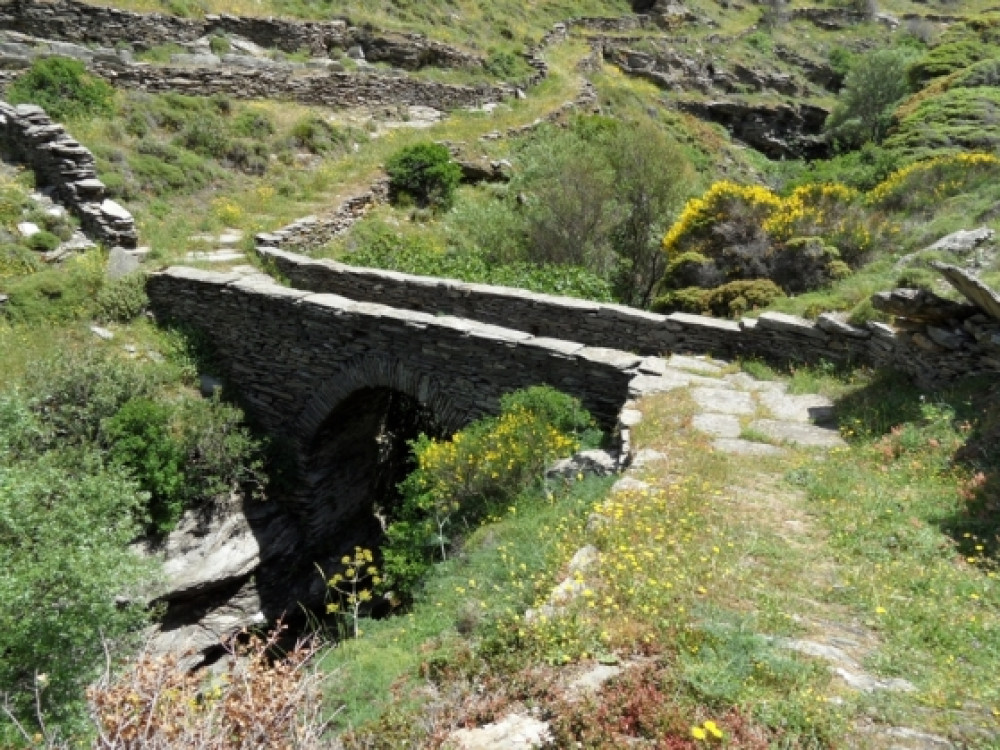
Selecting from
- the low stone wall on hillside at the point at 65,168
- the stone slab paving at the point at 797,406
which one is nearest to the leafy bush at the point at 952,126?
the stone slab paving at the point at 797,406

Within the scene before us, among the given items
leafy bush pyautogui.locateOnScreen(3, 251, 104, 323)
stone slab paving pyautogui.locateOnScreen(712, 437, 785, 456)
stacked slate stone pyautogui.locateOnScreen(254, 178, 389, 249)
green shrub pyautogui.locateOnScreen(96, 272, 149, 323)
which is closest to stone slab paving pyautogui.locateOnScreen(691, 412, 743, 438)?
stone slab paving pyautogui.locateOnScreen(712, 437, 785, 456)

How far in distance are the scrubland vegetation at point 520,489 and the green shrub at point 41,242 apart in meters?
0.08

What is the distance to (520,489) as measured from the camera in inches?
277

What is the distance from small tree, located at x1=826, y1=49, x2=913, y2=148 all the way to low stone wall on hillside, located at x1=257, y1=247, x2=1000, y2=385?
27.1 meters

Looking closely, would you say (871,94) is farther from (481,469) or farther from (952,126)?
(481,469)

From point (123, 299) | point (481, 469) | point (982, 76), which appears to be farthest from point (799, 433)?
point (982, 76)

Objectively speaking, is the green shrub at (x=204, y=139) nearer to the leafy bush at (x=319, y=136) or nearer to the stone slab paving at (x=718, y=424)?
the leafy bush at (x=319, y=136)

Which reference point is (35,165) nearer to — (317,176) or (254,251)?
(254,251)

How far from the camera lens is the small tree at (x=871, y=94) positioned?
3189 cm

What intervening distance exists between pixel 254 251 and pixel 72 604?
8.56 meters

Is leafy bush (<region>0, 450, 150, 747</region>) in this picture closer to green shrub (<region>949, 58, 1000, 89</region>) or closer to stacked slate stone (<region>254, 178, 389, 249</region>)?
stacked slate stone (<region>254, 178, 389, 249</region>)

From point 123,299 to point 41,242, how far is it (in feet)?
6.19

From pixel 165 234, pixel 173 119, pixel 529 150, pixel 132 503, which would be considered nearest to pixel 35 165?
pixel 165 234

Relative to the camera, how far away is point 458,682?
3.97 metres
